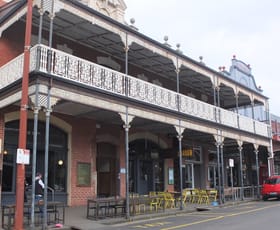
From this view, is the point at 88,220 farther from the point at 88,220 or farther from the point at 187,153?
the point at 187,153

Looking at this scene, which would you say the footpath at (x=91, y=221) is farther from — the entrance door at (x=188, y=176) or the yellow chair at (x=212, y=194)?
the entrance door at (x=188, y=176)

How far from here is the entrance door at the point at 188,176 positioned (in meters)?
26.4

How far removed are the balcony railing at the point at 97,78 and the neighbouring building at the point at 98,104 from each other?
38 millimetres

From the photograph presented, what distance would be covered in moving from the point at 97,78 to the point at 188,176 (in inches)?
565

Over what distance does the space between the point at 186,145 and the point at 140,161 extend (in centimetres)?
459

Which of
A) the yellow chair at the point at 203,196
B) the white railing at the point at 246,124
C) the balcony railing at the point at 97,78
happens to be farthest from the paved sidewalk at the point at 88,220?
the white railing at the point at 246,124

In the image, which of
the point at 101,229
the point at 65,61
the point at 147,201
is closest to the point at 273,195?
the point at 147,201

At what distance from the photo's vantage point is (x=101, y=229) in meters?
12.2

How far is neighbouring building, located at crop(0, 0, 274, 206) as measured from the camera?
13500mm

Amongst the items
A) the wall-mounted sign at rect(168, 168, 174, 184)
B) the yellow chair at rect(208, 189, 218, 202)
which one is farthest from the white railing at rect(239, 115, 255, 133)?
the wall-mounted sign at rect(168, 168, 174, 184)

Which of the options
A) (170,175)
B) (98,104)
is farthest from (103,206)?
(170,175)

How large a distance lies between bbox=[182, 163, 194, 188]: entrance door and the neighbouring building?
0.86 feet

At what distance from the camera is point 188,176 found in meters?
26.9

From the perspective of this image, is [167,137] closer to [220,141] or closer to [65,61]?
[220,141]
